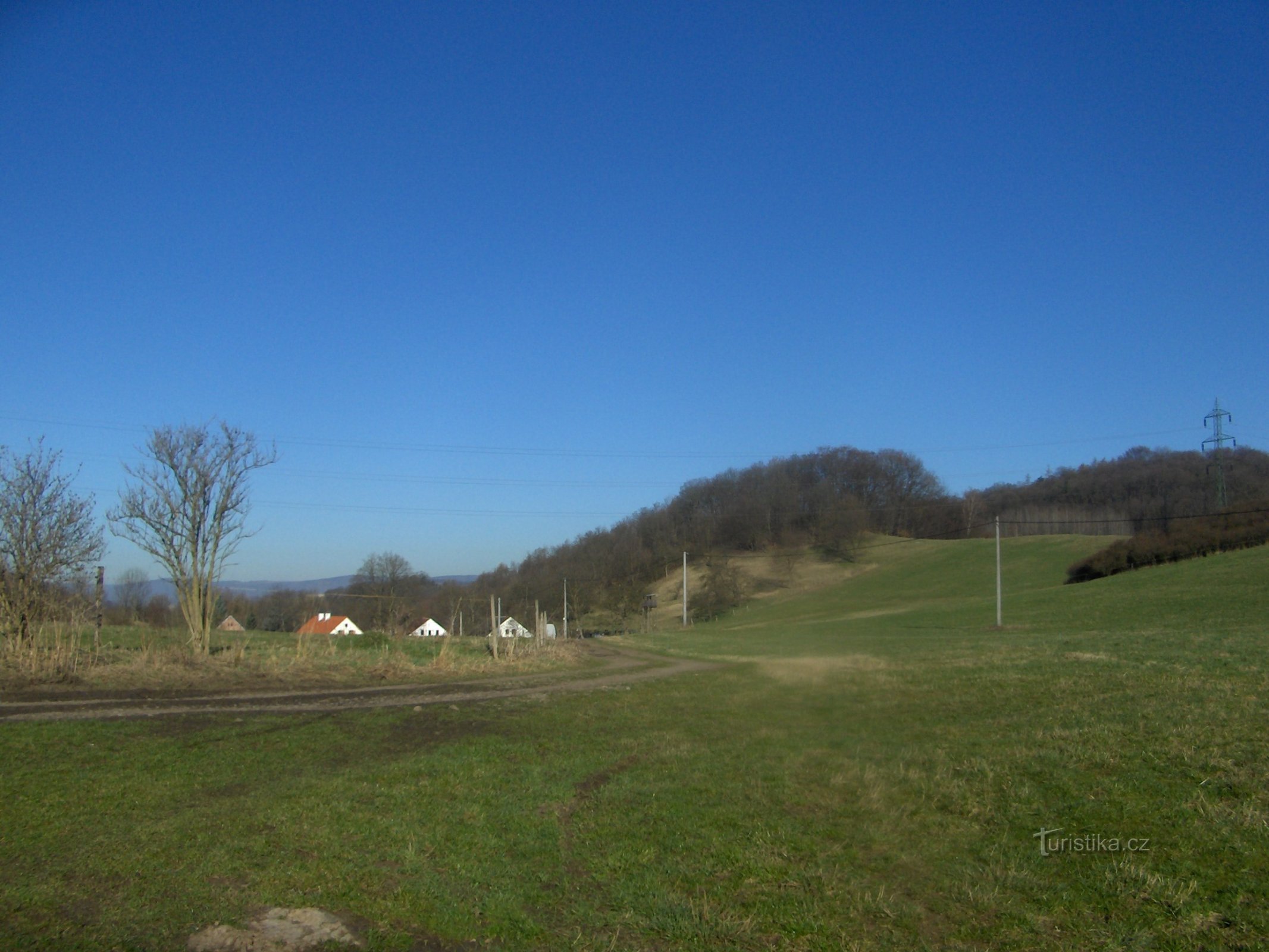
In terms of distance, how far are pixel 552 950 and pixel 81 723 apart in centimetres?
958

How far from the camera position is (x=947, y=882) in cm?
578

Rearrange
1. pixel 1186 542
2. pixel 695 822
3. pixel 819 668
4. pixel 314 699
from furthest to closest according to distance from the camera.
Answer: pixel 1186 542
pixel 819 668
pixel 314 699
pixel 695 822

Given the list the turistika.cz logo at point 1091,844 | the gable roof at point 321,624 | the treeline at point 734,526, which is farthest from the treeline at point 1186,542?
the turistika.cz logo at point 1091,844

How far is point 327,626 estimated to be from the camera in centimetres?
4922

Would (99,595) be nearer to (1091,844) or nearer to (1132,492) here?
(1091,844)

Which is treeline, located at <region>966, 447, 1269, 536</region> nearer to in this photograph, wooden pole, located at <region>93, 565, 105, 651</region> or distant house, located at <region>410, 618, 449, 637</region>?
distant house, located at <region>410, 618, 449, 637</region>

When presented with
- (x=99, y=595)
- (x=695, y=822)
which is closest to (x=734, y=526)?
(x=99, y=595)

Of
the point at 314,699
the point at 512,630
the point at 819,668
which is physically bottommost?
the point at 512,630

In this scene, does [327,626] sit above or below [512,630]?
above

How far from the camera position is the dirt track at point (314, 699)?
42.3 ft

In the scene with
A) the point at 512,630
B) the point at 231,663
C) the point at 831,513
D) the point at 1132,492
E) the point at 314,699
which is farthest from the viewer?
the point at 831,513

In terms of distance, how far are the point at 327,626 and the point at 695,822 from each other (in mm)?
46153

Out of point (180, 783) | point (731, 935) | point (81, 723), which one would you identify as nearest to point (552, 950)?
point (731, 935)

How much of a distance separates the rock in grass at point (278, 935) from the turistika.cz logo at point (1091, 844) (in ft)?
15.8
